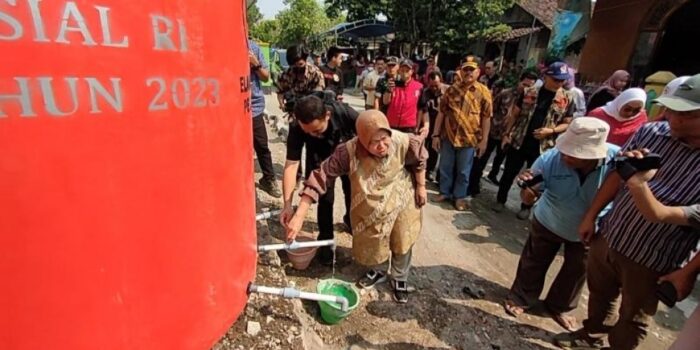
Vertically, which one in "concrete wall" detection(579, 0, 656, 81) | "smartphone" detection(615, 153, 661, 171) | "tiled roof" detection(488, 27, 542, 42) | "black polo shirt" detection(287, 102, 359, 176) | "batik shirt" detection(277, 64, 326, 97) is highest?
Answer: "tiled roof" detection(488, 27, 542, 42)

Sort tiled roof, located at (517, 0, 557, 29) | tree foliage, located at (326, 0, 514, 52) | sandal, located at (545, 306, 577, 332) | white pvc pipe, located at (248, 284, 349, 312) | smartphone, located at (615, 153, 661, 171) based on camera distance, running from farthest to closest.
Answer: tree foliage, located at (326, 0, 514, 52), tiled roof, located at (517, 0, 557, 29), sandal, located at (545, 306, 577, 332), white pvc pipe, located at (248, 284, 349, 312), smartphone, located at (615, 153, 661, 171)

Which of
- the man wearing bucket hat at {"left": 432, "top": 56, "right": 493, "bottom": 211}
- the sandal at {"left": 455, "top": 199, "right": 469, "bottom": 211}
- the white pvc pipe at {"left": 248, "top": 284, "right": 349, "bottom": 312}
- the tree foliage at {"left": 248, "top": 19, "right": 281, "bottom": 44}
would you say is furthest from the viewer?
the tree foliage at {"left": 248, "top": 19, "right": 281, "bottom": 44}

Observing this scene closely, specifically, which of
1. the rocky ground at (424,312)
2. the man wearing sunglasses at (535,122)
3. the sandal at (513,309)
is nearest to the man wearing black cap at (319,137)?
the rocky ground at (424,312)

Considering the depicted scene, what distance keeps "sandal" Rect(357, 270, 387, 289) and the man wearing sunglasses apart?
7.57 ft

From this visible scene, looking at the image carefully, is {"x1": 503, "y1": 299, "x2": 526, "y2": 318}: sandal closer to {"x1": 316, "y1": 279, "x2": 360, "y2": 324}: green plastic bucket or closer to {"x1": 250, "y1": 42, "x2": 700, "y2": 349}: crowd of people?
Answer: {"x1": 250, "y1": 42, "x2": 700, "y2": 349}: crowd of people

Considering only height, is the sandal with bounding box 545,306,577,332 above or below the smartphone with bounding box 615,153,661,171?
below

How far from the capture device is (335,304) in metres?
2.55


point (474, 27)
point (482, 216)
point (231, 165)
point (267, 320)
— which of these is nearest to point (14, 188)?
point (231, 165)

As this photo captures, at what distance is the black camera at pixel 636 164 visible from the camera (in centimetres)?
174

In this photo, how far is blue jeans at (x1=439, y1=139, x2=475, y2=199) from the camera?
4.60 metres

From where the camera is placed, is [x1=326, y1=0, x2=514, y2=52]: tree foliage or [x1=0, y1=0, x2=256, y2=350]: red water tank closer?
[x1=0, y1=0, x2=256, y2=350]: red water tank

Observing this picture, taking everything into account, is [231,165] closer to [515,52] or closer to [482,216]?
[482,216]

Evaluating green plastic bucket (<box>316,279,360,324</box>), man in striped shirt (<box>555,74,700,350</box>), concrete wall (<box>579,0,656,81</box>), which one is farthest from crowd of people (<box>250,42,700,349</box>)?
concrete wall (<box>579,0,656,81</box>)

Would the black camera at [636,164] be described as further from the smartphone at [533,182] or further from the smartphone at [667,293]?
the smartphone at [533,182]
